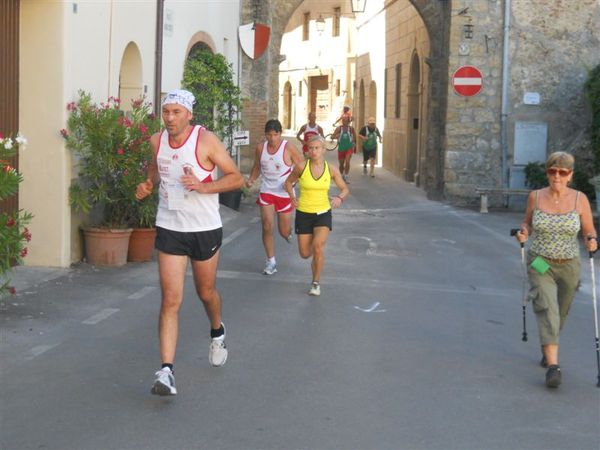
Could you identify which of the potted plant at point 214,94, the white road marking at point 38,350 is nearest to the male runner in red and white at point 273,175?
the white road marking at point 38,350

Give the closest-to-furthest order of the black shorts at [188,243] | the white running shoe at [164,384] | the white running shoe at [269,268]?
the white running shoe at [164,384]
the black shorts at [188,243]
the white running shoe at [269,268]

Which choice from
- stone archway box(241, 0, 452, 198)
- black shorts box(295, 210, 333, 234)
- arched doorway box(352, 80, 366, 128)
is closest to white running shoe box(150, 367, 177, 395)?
black shorts box(295, 210, 333, 234)

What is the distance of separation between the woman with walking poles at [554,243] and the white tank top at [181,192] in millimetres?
2200

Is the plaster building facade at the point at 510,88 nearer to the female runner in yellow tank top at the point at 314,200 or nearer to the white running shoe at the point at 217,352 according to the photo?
the female runner in yellow tank top at the point at 314,200

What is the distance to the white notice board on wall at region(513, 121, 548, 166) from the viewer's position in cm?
2102

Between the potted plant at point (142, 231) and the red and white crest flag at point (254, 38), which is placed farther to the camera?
the red and white crest flag at point (254, 38)

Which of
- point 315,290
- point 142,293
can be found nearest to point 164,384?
point 142,293

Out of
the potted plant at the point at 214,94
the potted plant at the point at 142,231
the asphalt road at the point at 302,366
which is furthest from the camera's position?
the potted plant at the point at 214,94

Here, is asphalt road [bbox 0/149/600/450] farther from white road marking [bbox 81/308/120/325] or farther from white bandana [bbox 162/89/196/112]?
white bandana [bbox 162/89/196/112]

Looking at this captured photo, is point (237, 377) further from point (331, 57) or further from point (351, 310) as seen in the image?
point (331, 57)

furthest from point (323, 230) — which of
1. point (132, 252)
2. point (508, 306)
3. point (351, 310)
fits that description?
point (132, 252)

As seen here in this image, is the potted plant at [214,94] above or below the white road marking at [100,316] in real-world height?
above

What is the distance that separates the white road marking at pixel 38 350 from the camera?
287 inches

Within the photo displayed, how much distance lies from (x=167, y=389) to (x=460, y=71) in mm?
15570
